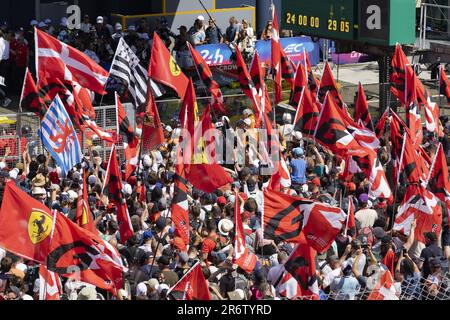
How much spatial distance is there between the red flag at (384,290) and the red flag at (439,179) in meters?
3.97

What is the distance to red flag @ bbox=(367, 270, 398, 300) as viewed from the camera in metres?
13.6

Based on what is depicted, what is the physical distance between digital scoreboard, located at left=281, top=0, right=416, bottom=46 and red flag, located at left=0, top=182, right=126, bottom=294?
10689mm

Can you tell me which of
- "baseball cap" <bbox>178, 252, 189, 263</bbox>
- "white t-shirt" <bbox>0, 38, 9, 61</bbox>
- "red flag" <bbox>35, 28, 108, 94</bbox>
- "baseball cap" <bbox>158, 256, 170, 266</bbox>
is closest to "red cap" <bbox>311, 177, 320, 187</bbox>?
"red flag" <bbox>35, 28, 108, 94</bbox>

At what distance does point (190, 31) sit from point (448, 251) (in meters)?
13.1

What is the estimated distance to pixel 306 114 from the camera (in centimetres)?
2092

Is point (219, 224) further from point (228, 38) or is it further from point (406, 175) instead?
point (228, 38)

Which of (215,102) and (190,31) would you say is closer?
(215,102)

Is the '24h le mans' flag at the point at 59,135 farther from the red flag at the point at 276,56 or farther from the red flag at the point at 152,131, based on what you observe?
the red flag at the point at 276,56

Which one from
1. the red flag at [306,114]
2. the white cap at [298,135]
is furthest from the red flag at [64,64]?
the white cap at [298,135]

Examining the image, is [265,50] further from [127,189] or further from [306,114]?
[127,189]

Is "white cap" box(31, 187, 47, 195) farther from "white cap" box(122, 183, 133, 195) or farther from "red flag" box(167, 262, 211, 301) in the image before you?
"red flag" box(167, 262, 211, 301)

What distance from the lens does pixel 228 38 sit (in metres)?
29.7
